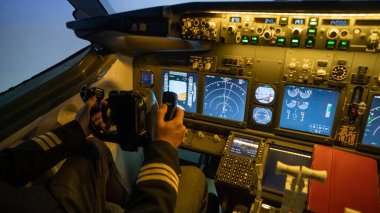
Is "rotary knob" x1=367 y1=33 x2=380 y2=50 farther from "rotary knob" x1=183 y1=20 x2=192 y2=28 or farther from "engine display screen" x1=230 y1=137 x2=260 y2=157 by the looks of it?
"rotary knob" x1=183 y1=20 x2=192 y2=28

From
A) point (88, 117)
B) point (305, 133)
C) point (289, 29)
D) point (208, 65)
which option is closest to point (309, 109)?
point (305, 133)

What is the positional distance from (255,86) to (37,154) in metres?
1.41

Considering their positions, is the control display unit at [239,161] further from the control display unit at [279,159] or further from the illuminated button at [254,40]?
the illuminated button at [254,40]

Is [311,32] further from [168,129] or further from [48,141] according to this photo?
[48,141]

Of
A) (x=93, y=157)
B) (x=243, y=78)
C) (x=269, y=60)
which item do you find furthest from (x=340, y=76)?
(x=93, y=157)

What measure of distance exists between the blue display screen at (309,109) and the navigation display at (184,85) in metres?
0.68

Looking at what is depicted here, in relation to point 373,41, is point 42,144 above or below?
below

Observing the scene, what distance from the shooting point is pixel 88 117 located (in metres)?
1.28

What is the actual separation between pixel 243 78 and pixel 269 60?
0.21 metres

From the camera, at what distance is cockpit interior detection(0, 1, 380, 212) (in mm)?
1496

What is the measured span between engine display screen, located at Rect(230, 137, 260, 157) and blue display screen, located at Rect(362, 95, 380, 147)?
0.67 metres

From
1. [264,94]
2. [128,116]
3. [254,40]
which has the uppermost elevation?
[254,40]

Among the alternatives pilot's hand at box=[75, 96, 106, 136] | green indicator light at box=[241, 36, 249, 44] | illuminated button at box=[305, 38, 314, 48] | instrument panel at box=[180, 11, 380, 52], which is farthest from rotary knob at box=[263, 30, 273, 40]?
pilot's hand at box=[75, 96, 106, 136]

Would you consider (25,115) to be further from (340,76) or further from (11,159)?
(340,76)
